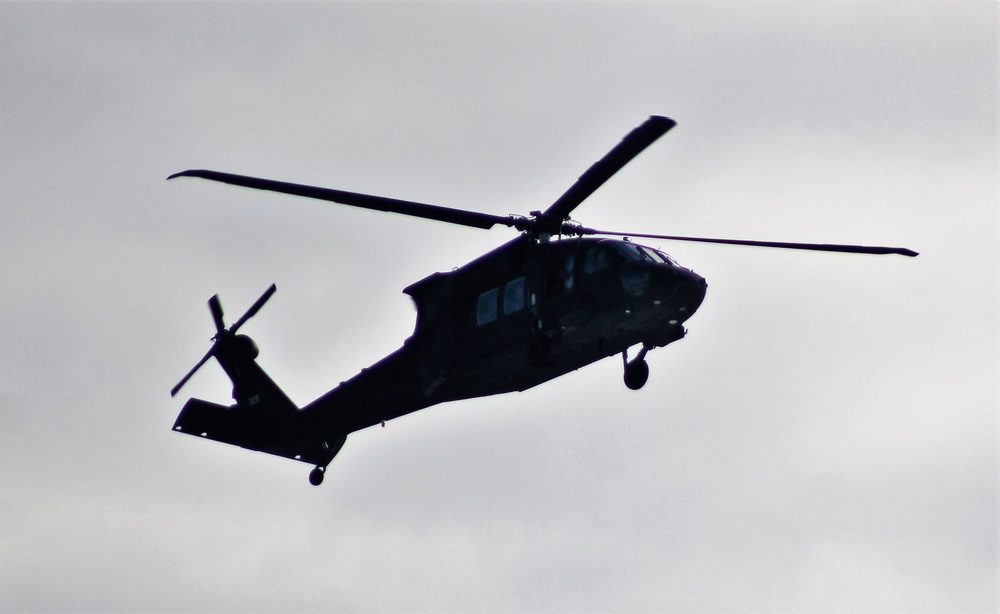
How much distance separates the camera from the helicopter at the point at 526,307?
26.4 m

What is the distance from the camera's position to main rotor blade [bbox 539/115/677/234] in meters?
23.3

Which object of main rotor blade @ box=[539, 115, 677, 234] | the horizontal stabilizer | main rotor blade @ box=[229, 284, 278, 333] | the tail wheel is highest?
main rotor blade @ box=[539, 115, 677, 234]

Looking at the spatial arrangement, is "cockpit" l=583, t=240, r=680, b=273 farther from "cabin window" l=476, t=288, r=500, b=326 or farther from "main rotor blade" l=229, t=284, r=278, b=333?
"main rotor blade" l=229, t=284, r=278, b=333

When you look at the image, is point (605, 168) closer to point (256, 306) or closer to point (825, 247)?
point (825, 247)

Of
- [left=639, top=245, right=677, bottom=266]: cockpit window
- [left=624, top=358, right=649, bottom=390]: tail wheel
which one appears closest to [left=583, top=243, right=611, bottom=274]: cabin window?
[left=639, top=245, right=677, bottom=266]: cockpit window

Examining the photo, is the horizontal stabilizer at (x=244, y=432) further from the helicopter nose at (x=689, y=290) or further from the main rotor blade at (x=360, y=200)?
the helicopter nose at (x=689, y=290)

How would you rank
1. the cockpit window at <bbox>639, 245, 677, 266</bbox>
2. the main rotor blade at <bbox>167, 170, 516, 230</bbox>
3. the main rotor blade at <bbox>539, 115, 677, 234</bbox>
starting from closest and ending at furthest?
the main rotor blade at <bbox>539, 115, 677, 234</bbox> < the main rotor blade at <bbox>167, 170, 516, 230</bbox> < the cockpit window at <bbox>639, 245, 677, 266</bbox>

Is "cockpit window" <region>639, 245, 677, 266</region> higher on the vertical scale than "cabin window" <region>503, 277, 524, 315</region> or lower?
higher

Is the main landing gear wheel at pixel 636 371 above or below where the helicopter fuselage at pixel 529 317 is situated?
below

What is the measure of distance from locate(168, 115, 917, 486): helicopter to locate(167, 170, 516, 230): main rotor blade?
24mm

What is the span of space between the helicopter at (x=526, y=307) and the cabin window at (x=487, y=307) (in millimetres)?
27

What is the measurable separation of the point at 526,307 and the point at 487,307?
1143 millimetres

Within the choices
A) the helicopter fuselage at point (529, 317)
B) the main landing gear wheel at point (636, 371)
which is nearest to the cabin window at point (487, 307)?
the helicopter fuselage at point (529, 317)

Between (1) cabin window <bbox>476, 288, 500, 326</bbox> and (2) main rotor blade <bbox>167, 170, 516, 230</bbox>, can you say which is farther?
(1) cabin window <bbox>476, 288, 500, 326</bbox>
